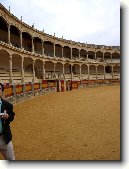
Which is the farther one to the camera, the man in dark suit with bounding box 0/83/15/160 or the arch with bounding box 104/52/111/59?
the arch with bounding box 104/52/111/59

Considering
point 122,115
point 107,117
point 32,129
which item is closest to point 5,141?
point 122,115

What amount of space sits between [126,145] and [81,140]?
83.6 inches

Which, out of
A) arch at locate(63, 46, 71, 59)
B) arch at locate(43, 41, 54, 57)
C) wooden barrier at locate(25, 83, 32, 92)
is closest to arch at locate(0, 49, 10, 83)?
wooden barrier at locate(25, 83, 32, 92)

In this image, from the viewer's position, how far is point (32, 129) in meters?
7.38

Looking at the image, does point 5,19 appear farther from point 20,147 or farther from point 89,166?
point 89,166

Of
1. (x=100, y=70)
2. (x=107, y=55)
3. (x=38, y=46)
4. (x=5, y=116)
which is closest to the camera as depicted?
(x=5, y=116)

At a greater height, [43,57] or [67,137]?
[43,57]

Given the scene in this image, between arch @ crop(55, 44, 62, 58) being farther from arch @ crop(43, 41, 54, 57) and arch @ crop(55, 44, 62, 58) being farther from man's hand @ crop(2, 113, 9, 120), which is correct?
man's hand @ crop(2, 113, 9, 120)

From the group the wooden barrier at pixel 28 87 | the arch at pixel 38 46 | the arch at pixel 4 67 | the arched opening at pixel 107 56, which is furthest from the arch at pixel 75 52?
the wooden barrier at pixel 28 87

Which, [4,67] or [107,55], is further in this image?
[107,55]

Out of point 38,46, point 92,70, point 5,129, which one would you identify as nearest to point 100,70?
point 92,70

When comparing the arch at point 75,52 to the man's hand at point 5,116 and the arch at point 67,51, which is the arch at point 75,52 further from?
the man's hand at point 5,116

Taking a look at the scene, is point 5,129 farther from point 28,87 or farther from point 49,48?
point 49,48

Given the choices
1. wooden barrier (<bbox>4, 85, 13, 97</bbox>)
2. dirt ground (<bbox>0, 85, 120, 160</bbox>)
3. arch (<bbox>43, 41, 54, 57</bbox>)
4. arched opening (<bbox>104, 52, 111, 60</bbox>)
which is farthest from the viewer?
arched opening (<bbox>104, 52, 111, 60</bbox>)
